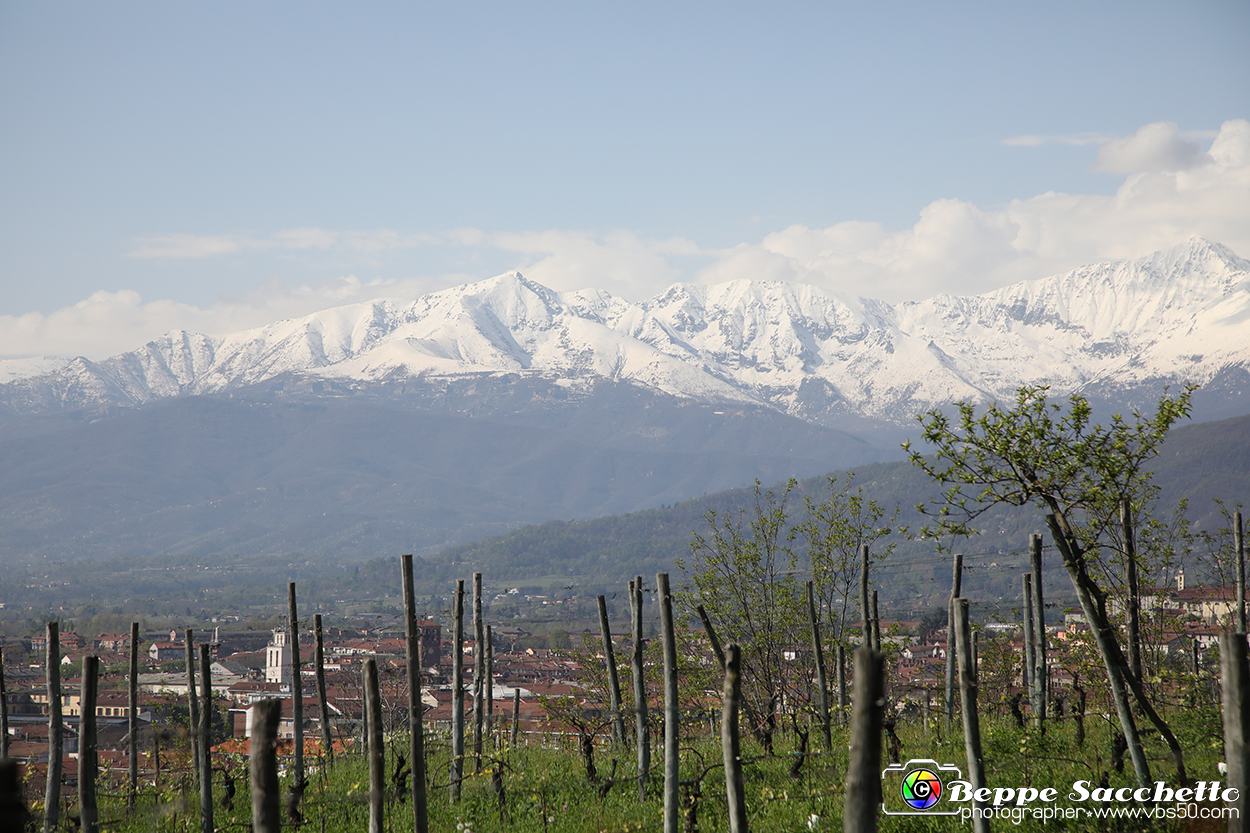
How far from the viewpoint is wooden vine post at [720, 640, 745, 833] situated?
8.34 m

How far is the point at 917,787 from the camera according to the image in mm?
11320

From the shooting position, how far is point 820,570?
2200cm

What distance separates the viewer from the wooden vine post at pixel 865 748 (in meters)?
5.40

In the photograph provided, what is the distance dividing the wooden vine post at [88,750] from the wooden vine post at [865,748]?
26.7ft

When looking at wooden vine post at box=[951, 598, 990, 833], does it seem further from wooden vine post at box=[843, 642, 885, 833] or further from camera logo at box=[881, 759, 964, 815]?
wooden vine post at box=[843, 642, 885, 833]

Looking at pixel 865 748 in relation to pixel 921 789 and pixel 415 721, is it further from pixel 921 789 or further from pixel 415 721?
pixel 921 789

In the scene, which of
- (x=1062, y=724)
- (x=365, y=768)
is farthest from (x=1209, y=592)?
(x=365, y=768)

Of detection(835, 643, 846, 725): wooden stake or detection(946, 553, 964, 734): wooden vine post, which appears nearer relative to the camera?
detection(946, 553, 964, 734): wooden vine post

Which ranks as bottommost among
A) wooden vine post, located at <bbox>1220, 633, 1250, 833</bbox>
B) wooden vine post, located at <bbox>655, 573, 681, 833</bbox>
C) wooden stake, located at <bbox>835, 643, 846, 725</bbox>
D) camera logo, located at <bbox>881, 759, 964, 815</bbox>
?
wooden stake, located at <bbox>835, 643, 846, 725</bbox>

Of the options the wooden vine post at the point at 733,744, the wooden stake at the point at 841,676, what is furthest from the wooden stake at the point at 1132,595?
the wooden vine post at the point at 733,744

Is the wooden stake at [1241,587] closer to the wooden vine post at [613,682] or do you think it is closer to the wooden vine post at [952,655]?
the wooden vine post at [952,655]

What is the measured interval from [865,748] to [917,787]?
22.0 ft

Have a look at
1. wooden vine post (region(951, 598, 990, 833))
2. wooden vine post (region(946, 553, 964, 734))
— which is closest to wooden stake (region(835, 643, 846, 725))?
wooden vine post (region(946, 553, 964, 734))

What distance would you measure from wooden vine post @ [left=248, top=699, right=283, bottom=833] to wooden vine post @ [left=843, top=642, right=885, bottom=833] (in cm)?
367
